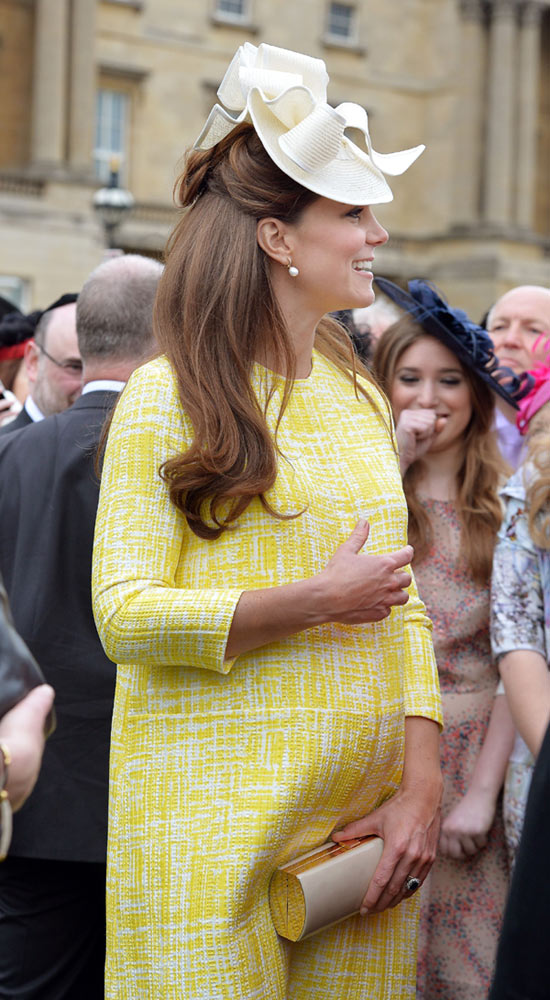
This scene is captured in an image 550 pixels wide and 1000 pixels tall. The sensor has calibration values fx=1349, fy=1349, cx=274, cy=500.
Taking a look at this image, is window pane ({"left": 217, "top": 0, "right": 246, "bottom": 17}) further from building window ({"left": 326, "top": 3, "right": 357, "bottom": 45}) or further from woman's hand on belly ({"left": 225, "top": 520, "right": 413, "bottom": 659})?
woman's hand on belly ({"left": 225, "top": 520, "right": 413, "bottom": 659})

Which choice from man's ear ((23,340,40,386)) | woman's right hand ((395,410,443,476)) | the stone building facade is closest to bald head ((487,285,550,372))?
woman's right hand ((395,410,443,476))

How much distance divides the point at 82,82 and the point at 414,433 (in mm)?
30476

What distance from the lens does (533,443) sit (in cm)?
324

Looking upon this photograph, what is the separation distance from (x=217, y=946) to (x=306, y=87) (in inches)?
60.2

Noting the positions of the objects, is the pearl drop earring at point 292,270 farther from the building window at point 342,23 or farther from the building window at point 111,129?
the building window at point 342,23

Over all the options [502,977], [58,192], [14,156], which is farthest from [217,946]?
[14,156]

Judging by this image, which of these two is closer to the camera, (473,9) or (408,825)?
(408,825)

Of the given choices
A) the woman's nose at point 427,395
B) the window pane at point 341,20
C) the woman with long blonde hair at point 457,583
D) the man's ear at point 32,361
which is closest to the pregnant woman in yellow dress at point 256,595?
the woman with long blonde hair at point 457,583

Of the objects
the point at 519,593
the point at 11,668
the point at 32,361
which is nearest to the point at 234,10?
the point at 32,361

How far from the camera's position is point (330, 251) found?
2.51 metres

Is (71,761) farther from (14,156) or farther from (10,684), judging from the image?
(14,156)

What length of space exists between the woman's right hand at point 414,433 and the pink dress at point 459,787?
9.8 inches

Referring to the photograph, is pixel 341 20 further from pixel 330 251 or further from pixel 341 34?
pixel 330 251

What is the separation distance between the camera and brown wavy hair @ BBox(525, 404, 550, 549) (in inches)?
124
